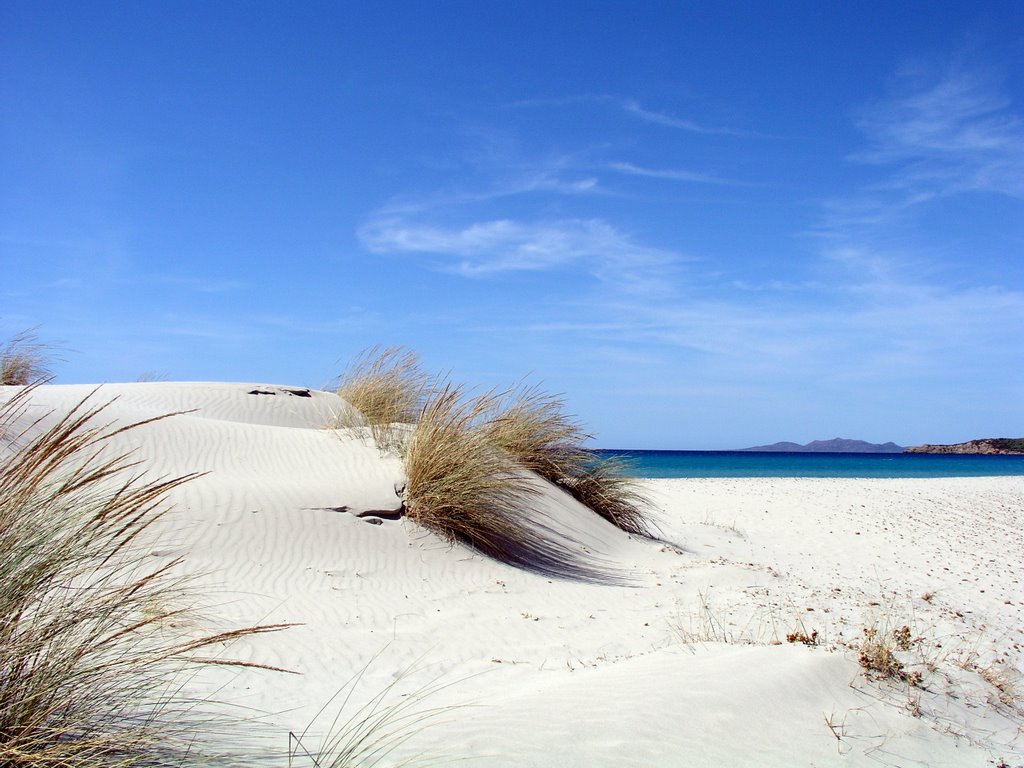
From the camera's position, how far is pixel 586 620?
602cm

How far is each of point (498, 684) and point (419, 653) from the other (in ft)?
3.01

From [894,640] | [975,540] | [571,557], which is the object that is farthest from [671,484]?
[894,640]

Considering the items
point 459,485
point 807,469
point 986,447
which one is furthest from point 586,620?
point 986,447

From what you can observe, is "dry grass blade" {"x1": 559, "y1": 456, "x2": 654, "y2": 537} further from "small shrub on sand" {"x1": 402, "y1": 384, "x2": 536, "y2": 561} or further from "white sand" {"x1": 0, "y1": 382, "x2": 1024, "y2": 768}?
"small shrub on sand" {"x1": 402, "y1": 384, "x2": 536, "y2": 561}

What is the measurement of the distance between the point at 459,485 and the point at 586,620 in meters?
2.08

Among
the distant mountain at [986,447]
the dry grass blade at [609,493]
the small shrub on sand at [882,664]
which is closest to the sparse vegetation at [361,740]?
the small shrub on sand at [882,664]

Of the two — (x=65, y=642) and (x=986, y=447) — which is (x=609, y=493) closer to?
(x=65, y=642)

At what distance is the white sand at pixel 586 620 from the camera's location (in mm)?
3328

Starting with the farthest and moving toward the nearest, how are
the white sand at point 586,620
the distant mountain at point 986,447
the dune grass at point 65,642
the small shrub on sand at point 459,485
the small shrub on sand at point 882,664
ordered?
1. the distant mountain at point 986,447
2. the small shrub on sand at point 459,485
3. the small shrub on sand at point 882,664
4. the white sand at point 586,620
5. the dune grass at point 65,642

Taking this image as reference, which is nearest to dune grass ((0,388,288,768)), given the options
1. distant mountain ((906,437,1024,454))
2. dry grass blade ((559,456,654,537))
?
dry grass blade ((559,456,654,537))

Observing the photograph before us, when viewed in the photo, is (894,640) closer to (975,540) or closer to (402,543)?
(402,543)

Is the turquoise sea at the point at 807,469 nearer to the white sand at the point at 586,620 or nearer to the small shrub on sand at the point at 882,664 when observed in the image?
the white sand at the point at 586,620

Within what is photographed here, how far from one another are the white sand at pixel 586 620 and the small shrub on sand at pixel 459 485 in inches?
9.8

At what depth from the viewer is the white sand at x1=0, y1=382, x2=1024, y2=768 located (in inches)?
131
